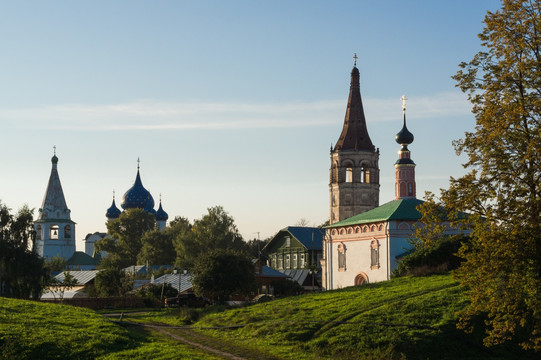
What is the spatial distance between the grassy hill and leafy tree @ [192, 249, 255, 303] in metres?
10.7

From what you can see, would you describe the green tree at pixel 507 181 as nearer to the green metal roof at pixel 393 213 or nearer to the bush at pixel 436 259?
the bush at pixel 436 259

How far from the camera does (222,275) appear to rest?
4869 centimetres

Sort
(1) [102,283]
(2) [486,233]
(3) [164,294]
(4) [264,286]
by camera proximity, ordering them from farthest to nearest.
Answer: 1. (4) [264,286]
2. (1) [102,283]
3. (3) [164,294]
4. (2) [486,233]

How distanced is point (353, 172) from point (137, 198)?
42.9m

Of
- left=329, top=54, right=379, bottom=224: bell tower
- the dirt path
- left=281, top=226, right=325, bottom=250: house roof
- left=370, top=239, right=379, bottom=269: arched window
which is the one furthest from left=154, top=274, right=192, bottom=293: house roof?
left=329, top=54, right=379, bottom=224: bell tower

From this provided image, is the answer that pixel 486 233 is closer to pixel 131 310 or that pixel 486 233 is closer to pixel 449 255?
pixel 449 255

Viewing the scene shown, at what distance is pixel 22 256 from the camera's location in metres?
58.9

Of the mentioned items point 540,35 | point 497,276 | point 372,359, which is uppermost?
point 540,35

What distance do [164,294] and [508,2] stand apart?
1542 inches

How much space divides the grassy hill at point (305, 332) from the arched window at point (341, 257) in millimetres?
23815

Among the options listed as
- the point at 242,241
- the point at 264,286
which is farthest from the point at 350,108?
the point at 264,286

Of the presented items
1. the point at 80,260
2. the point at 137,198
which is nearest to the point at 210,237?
the point at 80,260

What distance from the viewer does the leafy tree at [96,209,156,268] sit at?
113875 millimetres

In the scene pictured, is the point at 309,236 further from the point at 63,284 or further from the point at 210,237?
the point at 63,284
